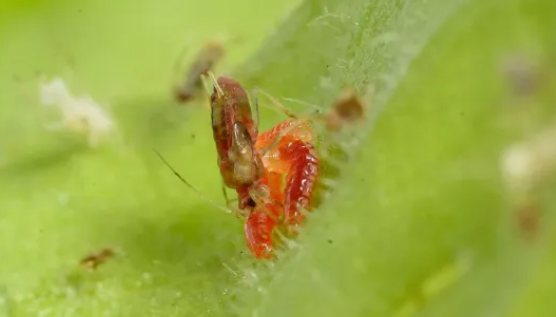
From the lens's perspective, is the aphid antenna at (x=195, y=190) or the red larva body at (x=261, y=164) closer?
the red larva body at (x=261, y=164)

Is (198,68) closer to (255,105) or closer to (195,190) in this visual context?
(255,105)

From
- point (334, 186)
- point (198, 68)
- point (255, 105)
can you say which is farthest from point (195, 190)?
point (198, 68)

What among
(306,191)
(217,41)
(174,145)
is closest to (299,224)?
(306,191)

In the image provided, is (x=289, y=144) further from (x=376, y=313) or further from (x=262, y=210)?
(x=376, y=313)

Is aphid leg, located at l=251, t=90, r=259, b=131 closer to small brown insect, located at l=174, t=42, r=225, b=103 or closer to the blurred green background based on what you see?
the blurred green background

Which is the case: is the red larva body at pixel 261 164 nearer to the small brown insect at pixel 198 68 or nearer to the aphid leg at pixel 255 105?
the aphid leg at pixel 255 105

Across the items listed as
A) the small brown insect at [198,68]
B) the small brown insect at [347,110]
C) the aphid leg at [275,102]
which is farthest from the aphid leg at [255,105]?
the small brown insect at [347,110]
